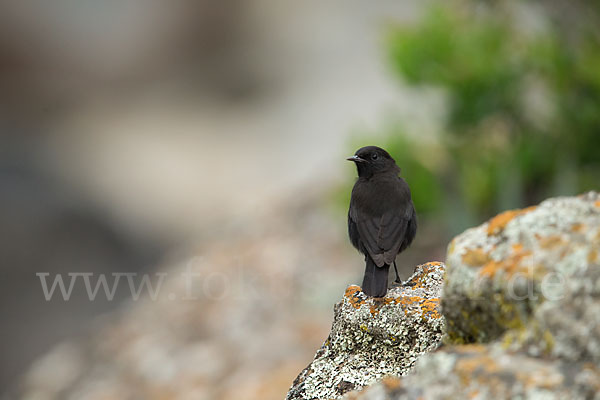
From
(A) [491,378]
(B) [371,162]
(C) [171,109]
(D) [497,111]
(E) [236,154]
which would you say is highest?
(C) [171,109]

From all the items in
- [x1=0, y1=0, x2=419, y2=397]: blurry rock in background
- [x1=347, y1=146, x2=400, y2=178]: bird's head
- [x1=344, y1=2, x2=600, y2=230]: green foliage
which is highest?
[x1=0, y1=0, x2=419, y2=397]: blurry rock in background

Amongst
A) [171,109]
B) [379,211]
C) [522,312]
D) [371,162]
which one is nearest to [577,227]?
[522,312]

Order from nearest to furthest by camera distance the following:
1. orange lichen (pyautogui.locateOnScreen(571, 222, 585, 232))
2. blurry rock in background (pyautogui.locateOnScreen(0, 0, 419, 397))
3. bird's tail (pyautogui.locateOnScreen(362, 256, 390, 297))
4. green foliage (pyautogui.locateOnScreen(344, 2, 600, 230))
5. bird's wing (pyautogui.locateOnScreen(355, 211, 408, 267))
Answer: orange lichen (pyautogui.locateOnScreen(571, 222, 585, 232)) < bird's tail (pyautogui.locateOnScreen(362, 256, 390, 297)) < bird's wing (pyautogui.locateOnScreen(355, 211, 408, 267)) < green foliage (pyautogui.locateOnScreen(344, 2, 600, 230)) < blurry rock in background (pyautogui.locateOnScreen(0, 0, 419, 397))

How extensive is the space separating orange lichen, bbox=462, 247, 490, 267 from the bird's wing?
1856mm

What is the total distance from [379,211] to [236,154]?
1087 inches

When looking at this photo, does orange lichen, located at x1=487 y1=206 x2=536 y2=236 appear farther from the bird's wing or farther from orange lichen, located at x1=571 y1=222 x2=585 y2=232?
the bird's wing

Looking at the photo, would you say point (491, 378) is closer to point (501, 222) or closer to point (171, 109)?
point (501, 222)

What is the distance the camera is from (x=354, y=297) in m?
4.13

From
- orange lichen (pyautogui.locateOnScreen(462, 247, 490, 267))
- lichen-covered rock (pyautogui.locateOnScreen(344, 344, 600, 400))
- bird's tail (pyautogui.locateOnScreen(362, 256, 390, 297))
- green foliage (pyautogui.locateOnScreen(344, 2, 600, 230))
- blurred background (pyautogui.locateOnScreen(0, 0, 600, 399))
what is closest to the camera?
lichen-covered rock (pyautogui.locateOnScreen(344, 344, 600, 400))

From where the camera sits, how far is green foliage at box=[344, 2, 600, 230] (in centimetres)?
1576

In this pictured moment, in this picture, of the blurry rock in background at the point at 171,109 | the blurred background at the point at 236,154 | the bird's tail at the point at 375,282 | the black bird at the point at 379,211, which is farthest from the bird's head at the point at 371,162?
the blurry rock in background at the point at 171,109

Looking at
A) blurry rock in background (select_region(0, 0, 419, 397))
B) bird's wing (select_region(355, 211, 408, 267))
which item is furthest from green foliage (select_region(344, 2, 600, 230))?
bird's wing (select_region(355, 211, 408, 267))

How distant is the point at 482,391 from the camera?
7.73ft

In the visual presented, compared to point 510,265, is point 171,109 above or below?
above
